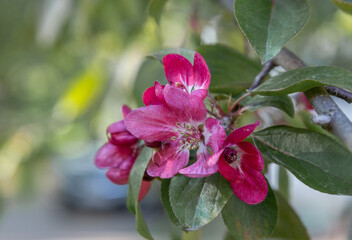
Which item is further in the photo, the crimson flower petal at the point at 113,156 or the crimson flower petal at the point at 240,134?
the crimson flower petal at the point at 113,156

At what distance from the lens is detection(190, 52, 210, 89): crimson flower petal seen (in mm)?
511

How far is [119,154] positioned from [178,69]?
0.15m

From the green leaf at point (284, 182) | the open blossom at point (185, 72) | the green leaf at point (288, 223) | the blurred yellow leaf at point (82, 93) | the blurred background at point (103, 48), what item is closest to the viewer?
the open blossom at point (185, 72)

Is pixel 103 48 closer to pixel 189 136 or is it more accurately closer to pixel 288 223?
pixel 288 223

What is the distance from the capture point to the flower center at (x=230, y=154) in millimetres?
485

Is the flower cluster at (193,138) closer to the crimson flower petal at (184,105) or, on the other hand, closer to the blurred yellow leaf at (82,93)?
the crimson flower petal at (184,105)

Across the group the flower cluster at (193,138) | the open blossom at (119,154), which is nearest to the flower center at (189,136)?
the flower cluster at (193,138)

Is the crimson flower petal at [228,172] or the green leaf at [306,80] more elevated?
the green leaf at [306,80]

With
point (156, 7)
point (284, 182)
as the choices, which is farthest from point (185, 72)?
point (284, 182)

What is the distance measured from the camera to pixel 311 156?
509mm

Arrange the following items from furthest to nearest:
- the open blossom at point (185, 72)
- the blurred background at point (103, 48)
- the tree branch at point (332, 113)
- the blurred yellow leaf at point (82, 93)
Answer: the blurred yellow leaf at point (82, 93)
the blurred background at point (103, 48)
the open blossom at point (185, 72)
the tree branch at point (332, 113)

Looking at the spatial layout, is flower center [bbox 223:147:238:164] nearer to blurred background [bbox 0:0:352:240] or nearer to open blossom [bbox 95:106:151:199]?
open blossom [bbox 95:106:151:199]

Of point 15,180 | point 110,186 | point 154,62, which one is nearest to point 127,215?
point 110,186

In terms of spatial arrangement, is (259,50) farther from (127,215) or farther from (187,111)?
(127,215)
